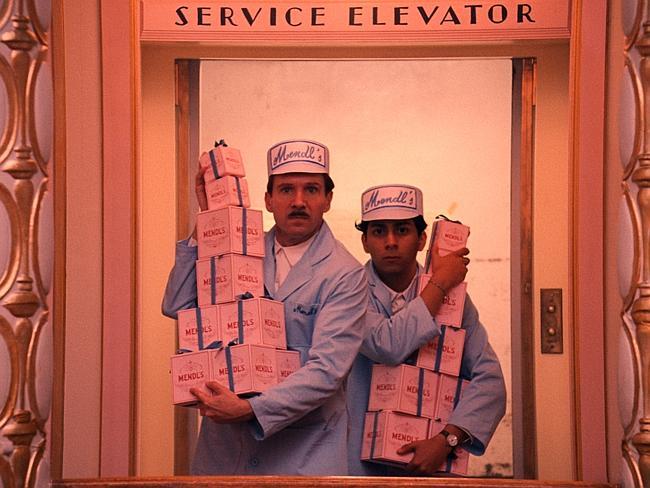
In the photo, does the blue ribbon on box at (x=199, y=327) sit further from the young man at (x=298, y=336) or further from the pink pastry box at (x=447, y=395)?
the pink pastry box at (x=447, y=395)

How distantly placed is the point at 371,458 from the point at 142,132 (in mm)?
851

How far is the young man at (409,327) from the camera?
2.36 m

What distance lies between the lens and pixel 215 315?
7.40 feet

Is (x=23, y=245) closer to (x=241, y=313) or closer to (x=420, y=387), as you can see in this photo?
(x=241, y=313)

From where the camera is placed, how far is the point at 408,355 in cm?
237

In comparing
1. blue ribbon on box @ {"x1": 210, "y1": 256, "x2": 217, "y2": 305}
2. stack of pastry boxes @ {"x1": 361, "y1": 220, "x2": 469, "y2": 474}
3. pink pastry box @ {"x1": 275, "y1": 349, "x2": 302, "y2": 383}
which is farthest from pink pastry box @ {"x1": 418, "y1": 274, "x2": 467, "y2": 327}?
blue ribbon on box @ {"x1": 210, "y1": 256, "x2": 217, "y2": 305}

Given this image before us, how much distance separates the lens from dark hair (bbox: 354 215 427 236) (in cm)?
245

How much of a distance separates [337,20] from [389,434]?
0.91 m

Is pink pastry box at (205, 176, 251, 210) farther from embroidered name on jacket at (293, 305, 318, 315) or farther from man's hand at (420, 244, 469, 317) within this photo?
man's hand at (420, 244, 469, 317)

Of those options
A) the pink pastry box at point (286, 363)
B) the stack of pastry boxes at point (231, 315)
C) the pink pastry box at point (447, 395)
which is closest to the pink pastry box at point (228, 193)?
the stack of pastry boxes at point (231, 315)

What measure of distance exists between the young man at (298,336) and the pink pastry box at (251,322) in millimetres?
39

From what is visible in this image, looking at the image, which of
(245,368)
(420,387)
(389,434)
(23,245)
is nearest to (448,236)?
(420,387)

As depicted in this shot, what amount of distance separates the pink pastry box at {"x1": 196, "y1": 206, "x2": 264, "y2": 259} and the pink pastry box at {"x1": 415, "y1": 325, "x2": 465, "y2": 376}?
40 centimetres

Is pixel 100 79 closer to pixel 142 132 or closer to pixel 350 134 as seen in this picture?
pixel 142 132
